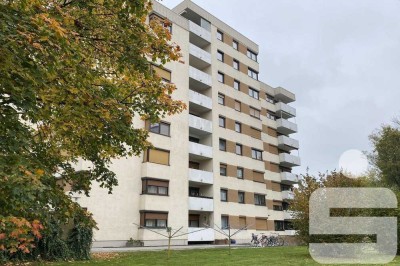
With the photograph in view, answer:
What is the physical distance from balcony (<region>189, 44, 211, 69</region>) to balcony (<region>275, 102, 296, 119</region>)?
54.3 feet

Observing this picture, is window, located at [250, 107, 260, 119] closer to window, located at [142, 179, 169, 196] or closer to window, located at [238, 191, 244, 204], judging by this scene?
window, located at [238, 191, 244, 204]

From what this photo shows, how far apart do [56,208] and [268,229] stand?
Result: 1379 inches

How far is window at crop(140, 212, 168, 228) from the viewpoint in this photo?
27406 millimetres

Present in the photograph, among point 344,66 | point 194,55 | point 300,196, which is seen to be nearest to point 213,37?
point 194,55

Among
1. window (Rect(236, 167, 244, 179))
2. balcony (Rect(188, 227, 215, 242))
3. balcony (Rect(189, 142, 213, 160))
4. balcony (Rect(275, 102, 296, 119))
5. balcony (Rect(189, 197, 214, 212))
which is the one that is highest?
balcony (Rect(275, 102, 296, 119))

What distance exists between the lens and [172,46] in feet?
26.5

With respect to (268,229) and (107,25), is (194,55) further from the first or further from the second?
(107,25)

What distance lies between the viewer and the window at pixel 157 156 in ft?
94.0

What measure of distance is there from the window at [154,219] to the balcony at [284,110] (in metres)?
27.3

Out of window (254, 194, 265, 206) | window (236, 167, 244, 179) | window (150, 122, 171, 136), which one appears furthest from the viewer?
window (254, 194, 265, 206)

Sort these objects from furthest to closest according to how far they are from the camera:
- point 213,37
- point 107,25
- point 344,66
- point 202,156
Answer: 1. point 213,37
2. point 202,156
3. point 344,66
4. point 107,25

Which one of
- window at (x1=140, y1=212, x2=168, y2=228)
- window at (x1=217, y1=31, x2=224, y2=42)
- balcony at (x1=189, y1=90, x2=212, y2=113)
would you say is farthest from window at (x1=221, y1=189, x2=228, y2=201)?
window at (x1=217, y1=31, x2=224, y2=42)

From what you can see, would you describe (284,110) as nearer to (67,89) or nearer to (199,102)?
(199,102)

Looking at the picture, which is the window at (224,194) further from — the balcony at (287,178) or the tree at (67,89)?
the tree at (67,89)
